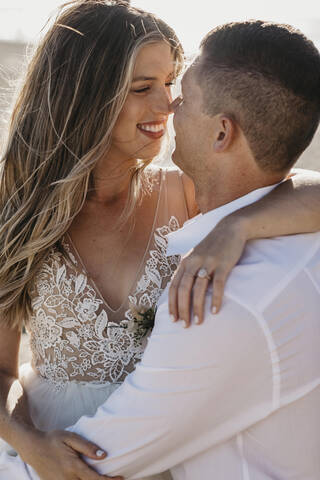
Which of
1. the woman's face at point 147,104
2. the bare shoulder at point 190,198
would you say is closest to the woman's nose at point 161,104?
the woman's face at point 147,104

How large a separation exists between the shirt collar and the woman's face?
618mm

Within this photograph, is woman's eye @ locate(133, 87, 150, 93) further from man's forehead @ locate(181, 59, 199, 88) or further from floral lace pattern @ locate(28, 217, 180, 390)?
→ floral lace pattern @ locate(28, 217, 180, 390)

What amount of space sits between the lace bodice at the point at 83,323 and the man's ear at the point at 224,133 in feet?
2.84

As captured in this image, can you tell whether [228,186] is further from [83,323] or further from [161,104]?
[83,323]

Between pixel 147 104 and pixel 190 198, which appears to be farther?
pixel 190 198

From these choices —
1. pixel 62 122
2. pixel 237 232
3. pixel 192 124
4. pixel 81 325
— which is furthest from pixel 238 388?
pixel 62 122

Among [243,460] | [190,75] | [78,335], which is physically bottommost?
[78,335]

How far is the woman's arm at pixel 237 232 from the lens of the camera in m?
1.72

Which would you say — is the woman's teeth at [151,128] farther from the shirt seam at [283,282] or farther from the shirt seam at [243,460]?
the shirt seam at [243,460]

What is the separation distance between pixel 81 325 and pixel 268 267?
1.12 m

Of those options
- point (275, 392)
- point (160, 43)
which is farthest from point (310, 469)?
point (160, 43)

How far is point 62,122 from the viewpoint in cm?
267

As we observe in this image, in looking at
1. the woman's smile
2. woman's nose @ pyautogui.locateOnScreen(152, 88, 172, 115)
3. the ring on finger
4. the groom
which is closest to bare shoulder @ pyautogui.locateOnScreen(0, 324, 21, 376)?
the groom

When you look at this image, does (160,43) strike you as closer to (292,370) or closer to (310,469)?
(292,370)
